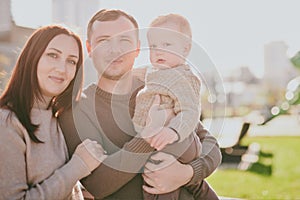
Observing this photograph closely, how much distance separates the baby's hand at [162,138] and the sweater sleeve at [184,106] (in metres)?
0.02

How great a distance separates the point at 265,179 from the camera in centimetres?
705

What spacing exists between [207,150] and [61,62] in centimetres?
52

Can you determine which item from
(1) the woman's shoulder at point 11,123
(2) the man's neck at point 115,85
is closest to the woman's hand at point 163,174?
(2) the man's neck at point 115,85

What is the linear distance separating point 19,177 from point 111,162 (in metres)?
0.25

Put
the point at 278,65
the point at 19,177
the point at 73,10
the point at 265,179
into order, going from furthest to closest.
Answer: the point at 278,65 → the point at 265,179 → the point at 73,10 → the point at 19,177

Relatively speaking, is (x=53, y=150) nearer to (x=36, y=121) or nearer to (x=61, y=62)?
(x=36, y=121)

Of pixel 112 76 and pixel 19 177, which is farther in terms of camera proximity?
pixel 112 76

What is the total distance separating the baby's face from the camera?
1.50 meters

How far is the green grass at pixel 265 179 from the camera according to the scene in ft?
18.6

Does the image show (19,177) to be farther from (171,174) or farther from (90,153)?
(171,174)

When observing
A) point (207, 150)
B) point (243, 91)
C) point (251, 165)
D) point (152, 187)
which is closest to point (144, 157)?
point (152, 187)

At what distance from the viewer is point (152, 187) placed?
4.77 feet

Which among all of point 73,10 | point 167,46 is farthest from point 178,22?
point 73,10

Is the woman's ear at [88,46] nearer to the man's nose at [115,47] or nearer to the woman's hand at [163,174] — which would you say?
the man's nose at [115,47]
